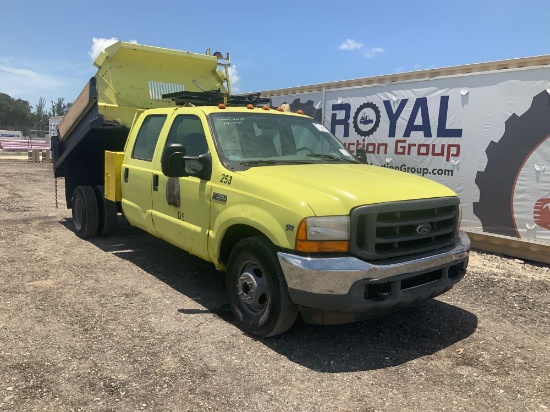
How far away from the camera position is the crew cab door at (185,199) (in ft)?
14.9

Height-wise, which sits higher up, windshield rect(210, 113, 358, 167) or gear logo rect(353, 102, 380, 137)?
gear logo rect(353, 102, 380, 137)

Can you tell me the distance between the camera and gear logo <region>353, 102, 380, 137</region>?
8.94 metres

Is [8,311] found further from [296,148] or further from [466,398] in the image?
[466,398]

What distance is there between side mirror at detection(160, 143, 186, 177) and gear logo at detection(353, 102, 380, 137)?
5518 mm

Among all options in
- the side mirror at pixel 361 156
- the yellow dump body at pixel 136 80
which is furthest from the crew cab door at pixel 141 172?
the side mirror at pixel 361 156

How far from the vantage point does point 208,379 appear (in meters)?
3.32

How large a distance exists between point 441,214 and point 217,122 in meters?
2.36

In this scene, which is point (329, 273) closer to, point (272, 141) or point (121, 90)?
point (272, 141)

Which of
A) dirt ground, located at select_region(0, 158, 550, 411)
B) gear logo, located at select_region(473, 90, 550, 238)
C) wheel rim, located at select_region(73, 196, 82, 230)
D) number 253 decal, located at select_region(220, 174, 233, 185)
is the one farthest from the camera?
wheel rim, located at select_region(73, 196, 82, 230)

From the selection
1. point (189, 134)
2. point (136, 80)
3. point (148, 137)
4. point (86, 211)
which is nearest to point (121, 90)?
point (136, 80)

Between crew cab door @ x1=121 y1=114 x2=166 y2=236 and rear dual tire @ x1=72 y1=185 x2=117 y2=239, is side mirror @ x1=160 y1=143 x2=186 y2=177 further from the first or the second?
rear dual tire @ x1=72 y1=185 x2=117 y2=239

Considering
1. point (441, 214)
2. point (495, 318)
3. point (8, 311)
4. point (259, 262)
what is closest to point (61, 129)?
point (8, 311)

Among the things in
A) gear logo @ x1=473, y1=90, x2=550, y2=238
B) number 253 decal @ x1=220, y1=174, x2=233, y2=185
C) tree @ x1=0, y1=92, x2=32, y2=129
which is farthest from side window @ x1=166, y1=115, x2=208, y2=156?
tree @ x1=0, y1=92, x2=32, y2=129

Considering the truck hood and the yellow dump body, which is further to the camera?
the yellow dump body
